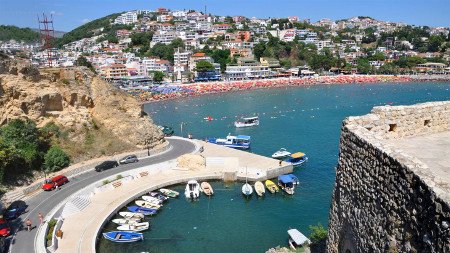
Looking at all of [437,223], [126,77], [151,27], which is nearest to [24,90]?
[437,223]

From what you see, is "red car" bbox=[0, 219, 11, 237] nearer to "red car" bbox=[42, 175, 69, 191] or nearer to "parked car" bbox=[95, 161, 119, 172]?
"red car" bbox=[42, 175, 69, 191]

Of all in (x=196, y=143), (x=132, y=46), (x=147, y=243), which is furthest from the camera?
(x=132, y=46)

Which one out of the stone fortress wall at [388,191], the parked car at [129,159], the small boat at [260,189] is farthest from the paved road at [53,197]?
the stone fortress wall at [388,191]

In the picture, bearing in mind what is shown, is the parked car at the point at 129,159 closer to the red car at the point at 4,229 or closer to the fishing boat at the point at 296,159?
the red car at the point at 4,229

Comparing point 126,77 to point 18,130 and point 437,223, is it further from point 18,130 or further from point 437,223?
point 437,223

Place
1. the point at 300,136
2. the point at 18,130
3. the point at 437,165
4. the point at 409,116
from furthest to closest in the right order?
the point at 300,136, the point at 18,130, the point at 409,116, the point at 437,165

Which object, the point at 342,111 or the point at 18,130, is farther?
the point at 342,111

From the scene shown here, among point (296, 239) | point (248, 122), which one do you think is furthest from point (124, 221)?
point (248, 122)

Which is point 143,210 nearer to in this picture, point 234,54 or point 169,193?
point 169,193
